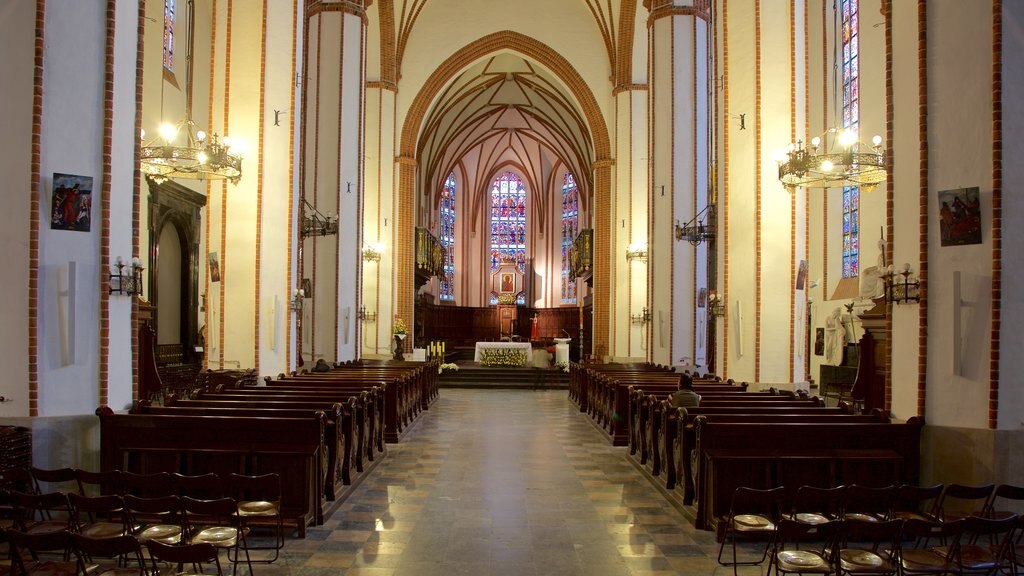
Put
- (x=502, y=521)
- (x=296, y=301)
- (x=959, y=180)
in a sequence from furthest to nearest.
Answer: (x=296, y=301) → (x=502, y=521) → (x=959, y=180)

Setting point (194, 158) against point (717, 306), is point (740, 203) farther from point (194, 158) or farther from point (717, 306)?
point (194, 158)

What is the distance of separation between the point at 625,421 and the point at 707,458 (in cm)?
524

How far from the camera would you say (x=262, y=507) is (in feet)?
19.9

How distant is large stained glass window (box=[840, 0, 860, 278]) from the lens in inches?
730

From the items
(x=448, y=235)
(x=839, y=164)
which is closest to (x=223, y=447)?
(x=839, y=164)

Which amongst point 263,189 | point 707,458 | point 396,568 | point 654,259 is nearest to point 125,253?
point 396,568

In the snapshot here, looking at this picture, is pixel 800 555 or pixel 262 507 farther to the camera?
pixel 262 507

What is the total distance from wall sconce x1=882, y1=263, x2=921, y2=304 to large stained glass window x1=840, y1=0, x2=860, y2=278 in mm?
11740

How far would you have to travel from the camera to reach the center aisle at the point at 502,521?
5.91m

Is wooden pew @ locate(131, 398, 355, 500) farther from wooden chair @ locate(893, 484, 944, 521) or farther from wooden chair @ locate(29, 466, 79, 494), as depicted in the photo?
wooden chair @ locate(893, 484, 944, 521)

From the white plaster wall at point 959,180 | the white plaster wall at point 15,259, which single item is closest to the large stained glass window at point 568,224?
the white plaster wall at point 959,180

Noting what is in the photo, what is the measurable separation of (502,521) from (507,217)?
124 ft

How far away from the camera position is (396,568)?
5.78 metres

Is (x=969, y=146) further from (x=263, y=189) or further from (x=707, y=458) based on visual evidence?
(x=263, y=189)
